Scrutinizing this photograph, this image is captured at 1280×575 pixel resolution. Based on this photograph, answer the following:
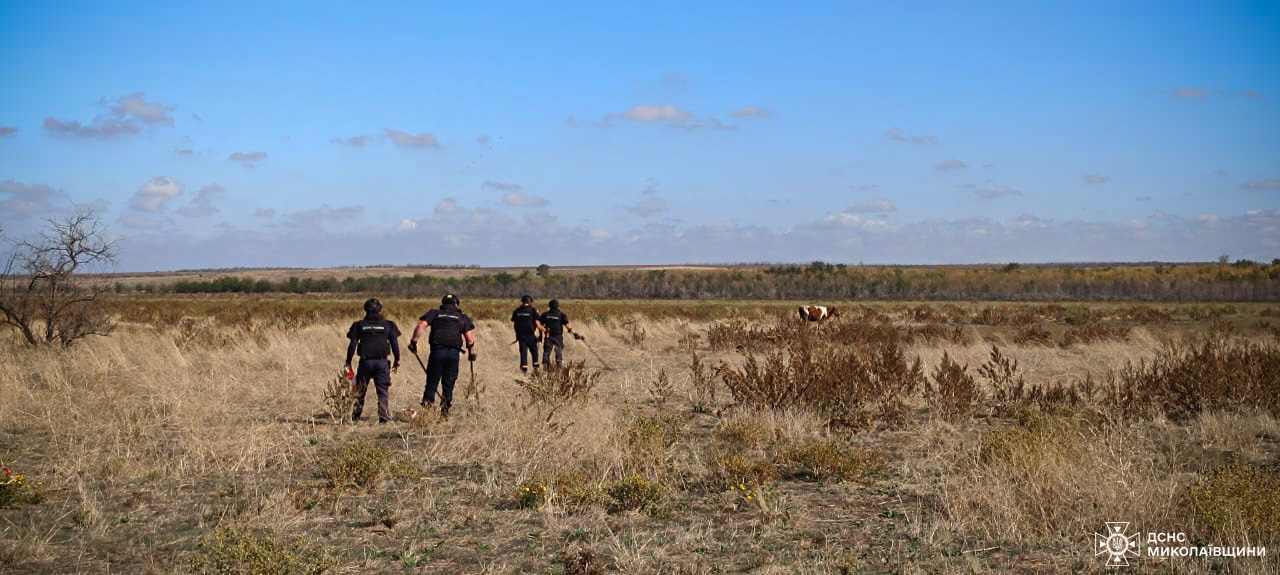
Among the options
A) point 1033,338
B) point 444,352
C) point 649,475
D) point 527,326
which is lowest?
point 649,475

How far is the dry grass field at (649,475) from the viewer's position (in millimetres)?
5637

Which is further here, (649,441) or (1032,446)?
(649,441)

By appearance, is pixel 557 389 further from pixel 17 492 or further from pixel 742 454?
pixel 17 492

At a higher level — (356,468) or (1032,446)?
(1032,446)

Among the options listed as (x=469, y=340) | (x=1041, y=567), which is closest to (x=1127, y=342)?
(x=469, y=340)

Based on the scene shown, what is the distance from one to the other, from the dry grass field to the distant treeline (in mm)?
58167

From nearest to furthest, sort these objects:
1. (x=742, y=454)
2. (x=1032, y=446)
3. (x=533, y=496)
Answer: (x=533, y=496), (x=1032, y=446), (x=742, y=454)

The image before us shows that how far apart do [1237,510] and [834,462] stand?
2.91 meters

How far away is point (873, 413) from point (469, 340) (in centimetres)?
507

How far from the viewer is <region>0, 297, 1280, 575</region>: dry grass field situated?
5637 mm

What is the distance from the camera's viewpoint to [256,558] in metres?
4.95

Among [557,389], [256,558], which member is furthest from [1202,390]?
[256,558]

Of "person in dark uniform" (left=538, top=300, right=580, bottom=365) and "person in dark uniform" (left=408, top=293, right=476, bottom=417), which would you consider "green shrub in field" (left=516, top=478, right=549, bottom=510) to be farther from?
"person in dark uniform" (left=538, top=300, right=580, bottom=365)

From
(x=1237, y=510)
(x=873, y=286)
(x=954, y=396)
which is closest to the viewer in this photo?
(x=1237, y=510)
